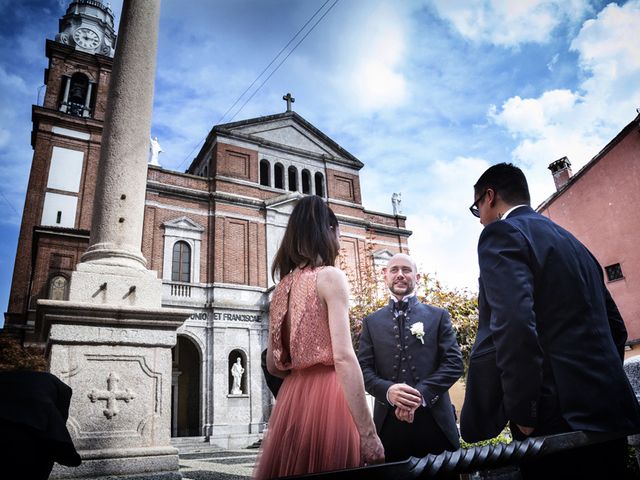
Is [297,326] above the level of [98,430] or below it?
above

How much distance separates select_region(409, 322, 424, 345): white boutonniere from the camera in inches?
125

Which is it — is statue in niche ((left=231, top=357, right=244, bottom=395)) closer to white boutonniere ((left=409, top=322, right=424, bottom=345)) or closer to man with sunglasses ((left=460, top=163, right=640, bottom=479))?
white boutonniere ((left=409, top=322, right=424, bottom=345))

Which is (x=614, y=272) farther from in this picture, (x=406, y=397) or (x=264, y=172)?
(x=406, y=397)

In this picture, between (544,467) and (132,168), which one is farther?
(132,168)

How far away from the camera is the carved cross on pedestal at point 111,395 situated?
143 inches

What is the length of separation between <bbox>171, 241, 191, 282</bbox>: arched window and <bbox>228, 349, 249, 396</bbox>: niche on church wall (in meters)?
4.01

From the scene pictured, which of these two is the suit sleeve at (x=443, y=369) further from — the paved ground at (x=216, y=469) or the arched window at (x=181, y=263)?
the arched window at (x=181, y=263)

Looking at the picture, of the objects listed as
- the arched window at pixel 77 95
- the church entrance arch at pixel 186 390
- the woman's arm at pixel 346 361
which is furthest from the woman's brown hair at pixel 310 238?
the arched window at pixel 77 95

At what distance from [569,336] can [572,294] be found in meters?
0.17

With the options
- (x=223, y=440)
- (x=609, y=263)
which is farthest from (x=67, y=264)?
(x=609, y=263)

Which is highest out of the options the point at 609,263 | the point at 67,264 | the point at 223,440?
the point at 67,264

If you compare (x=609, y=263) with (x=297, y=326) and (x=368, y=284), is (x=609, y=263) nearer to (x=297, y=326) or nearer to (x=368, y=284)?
(x=368, y=284)

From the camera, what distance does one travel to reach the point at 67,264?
Result: 1891 cm

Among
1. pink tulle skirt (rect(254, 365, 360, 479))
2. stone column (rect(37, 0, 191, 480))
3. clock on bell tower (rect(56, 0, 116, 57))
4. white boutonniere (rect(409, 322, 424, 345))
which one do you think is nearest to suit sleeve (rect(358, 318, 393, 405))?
white boutonniere (rect(409, 322, 424, 345))
